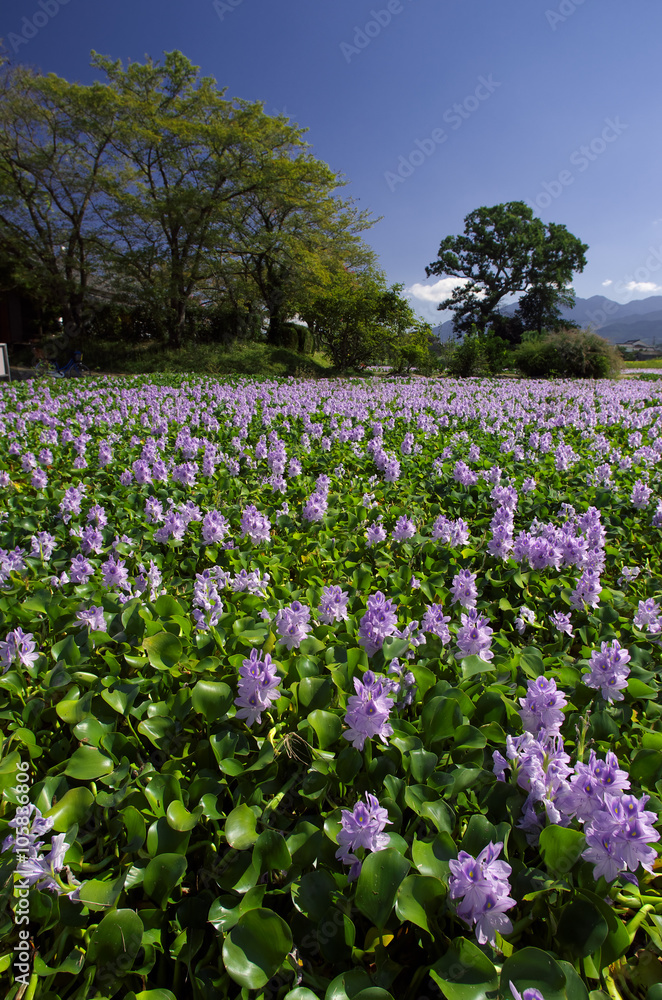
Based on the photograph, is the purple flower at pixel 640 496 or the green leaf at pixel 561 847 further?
the purple flower at pixel 640 496

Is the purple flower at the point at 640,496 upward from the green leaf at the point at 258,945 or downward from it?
upward

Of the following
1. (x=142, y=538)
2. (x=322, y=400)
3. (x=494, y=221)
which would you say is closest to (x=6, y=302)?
(x=322, y=400)

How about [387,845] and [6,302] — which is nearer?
[387,845]

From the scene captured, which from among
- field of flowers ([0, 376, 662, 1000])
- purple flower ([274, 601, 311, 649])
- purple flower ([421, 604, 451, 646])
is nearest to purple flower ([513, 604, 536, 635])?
field of flowers ([0, 376, 662, 1000])

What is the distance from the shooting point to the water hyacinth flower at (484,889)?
1009 mm

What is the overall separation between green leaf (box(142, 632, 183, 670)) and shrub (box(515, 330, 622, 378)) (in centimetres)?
2302

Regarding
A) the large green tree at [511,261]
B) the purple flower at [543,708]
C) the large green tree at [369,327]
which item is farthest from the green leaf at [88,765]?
the large green tree at [511,261]

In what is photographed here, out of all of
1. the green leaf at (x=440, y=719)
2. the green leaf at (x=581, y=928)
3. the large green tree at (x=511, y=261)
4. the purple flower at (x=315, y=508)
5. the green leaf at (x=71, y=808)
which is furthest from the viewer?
the large green tree at (x=511, y=261)

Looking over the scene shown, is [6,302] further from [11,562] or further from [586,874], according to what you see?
[586,874]

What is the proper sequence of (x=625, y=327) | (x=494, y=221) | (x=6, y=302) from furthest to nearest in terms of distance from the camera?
(x=625, y=327) < (x=494, y=221) < (x=6, y=302)

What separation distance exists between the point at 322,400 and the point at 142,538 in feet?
22.8

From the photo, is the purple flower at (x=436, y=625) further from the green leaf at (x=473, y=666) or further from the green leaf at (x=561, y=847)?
the green leaf at (x=561, y=847)

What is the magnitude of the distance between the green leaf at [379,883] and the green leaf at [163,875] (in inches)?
17.0

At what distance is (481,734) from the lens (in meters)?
1.51
